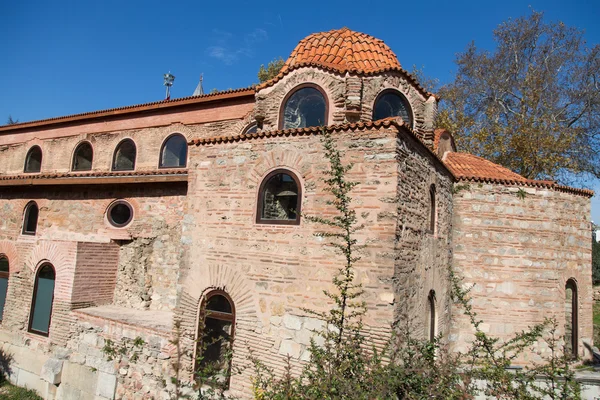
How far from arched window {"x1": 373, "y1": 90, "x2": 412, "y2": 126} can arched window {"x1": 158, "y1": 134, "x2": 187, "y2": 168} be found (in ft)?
18.5

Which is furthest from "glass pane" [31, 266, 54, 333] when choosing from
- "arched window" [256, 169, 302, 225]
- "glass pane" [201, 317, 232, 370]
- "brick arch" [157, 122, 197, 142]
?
"arched window" [256, 169, 302, 225]

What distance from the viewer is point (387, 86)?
24.7ft

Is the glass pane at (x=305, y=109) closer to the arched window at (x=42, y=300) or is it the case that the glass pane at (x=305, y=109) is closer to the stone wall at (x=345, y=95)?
the stone wall at (x=345, y=95)

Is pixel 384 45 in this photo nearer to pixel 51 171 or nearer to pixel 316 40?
pixel 316 40

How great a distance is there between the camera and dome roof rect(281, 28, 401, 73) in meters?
7.54

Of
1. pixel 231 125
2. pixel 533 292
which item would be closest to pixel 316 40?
pixel 231 125

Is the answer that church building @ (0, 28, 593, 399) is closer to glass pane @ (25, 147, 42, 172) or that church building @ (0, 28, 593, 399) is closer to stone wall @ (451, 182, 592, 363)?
stone wall @ (451, 182, 592, 363)

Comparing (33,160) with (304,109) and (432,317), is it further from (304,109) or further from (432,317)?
(432,317)

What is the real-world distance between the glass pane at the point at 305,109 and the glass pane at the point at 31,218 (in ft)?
26.4

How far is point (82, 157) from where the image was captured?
42.1 feet

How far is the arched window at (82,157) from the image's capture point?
1264 cm

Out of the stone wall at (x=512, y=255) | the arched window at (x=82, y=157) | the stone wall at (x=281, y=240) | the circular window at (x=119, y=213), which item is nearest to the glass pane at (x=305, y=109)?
the stone wall at (x=281, y=240)

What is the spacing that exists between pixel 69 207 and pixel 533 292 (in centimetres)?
1102

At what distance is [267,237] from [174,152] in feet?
19.8
